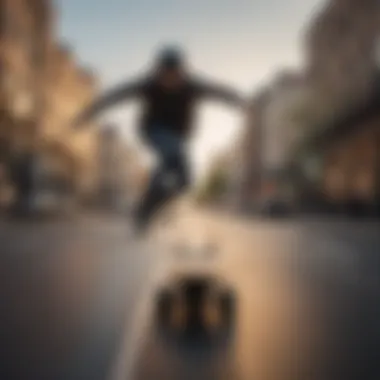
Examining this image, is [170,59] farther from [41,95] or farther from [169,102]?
[41,95]

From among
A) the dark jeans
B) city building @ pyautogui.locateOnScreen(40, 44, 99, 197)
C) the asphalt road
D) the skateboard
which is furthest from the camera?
the dark jeans

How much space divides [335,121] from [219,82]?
3.56 ft

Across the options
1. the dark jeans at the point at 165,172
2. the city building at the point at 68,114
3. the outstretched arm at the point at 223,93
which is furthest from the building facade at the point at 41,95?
the outstretched arm at the point at 223,93

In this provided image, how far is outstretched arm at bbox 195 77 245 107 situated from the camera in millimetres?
2398

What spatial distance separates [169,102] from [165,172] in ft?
2.27

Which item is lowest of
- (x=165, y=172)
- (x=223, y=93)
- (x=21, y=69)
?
(x=165, y=172)

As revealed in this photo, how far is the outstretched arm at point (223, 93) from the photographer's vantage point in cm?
240

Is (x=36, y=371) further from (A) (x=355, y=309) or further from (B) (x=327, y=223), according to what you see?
(B) (x=327, y=223)

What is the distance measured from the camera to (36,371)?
1.50 meters

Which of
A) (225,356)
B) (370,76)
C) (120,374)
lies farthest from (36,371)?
(370,76)

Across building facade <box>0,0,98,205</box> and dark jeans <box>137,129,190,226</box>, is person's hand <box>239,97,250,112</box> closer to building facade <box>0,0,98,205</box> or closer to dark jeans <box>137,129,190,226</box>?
dark jeans <box>137,129,190,226</box>

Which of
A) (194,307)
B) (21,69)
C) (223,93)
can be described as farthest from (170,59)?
(21,69)

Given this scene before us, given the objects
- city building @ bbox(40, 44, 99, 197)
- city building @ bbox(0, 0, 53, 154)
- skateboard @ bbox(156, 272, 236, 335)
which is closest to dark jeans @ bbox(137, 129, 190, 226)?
city building @ bbox(40, 44, 99, 197)

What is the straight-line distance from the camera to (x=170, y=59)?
2287mm
